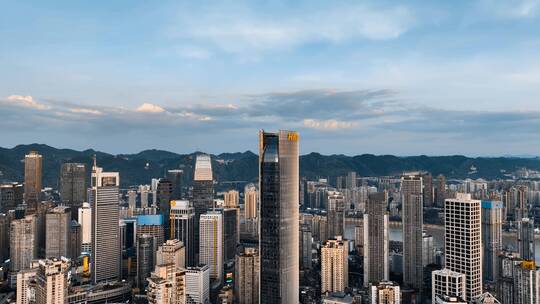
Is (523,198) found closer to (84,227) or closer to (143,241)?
(143,241)

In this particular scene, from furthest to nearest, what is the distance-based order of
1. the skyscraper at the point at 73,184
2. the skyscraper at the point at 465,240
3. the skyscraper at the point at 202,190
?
the skyscraper at the point at 73,184
the skyscraper at the point at 202,190
the skyscraper at the point at 465,240

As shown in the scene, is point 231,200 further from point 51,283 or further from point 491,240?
point 51,283

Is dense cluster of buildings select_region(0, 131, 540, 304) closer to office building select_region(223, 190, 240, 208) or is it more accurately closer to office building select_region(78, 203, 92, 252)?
office building select_region(78, 203, 92, 252)

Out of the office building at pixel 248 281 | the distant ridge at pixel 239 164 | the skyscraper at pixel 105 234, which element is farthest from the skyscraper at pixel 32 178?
the office building at pixel 248 281

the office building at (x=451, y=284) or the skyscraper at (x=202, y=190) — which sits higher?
the skyscraper at (x=202, y=190)

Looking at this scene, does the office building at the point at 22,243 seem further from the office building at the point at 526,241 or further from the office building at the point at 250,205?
the office building at the point at 526,241

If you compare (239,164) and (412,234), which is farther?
(239,164)

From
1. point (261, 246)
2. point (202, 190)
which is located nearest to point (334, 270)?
point (261, 246)

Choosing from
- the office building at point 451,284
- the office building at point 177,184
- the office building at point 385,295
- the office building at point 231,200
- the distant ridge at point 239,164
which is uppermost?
the distant ridge at point 239,164
